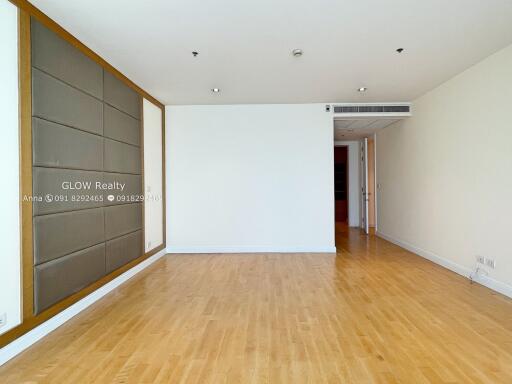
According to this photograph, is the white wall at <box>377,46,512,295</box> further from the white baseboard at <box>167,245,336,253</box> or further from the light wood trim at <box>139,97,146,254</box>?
the light wood trim at <box>139,97,146,254</box>

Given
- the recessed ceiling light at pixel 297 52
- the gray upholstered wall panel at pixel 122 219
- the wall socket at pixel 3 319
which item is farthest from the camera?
the gray upholstered wall panel at pixel 122 219

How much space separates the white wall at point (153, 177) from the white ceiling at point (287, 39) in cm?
78

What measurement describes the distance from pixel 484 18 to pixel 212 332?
13.1ft

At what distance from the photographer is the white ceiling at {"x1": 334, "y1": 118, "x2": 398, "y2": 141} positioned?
606 cm

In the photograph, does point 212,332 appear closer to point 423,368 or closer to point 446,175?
point 423,368

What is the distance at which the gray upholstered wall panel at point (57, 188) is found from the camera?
2.51 m

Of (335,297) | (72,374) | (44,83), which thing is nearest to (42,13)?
(44,83)

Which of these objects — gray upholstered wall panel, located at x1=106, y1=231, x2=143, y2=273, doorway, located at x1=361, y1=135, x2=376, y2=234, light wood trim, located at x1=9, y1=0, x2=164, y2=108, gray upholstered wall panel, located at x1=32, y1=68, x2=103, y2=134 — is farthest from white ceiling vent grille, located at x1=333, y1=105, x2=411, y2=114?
gray upholstered wall panel, located at x1=106, y1=231, x2=143, y2=273

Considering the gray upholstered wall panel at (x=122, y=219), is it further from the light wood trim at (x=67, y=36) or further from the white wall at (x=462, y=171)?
the white wall at (x=462, y=171)

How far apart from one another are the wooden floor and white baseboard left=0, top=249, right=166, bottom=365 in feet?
0.23

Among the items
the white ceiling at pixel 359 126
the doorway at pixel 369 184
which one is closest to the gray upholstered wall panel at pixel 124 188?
the white ceiling at pixel 359 126

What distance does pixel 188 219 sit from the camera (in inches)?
223

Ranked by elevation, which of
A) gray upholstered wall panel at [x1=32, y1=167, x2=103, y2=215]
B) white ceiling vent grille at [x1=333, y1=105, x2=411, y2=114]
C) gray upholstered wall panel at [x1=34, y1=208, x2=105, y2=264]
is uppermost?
white ceiling vent grille at [x1=333, y1=105, x2=411, y2=114]

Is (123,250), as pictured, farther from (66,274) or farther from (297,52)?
(297,52)
